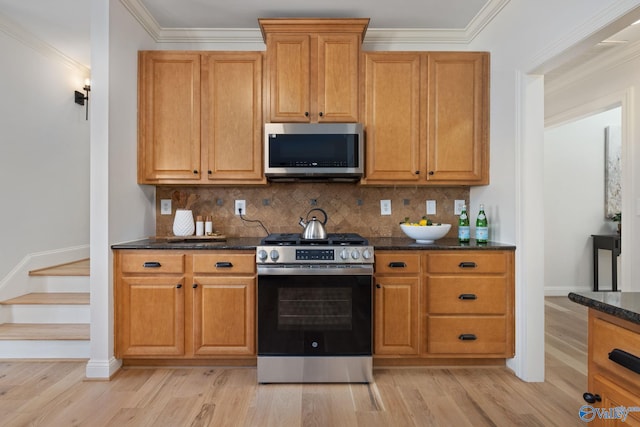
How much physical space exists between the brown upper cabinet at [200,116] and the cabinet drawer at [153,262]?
66cm

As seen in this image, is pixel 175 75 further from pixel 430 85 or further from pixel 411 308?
pixel 411 308

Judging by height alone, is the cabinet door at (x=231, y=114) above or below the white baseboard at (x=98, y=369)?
above

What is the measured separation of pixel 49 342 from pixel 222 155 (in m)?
1.91

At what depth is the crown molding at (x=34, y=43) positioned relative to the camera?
3211 millimetres

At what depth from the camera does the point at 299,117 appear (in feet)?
9.70

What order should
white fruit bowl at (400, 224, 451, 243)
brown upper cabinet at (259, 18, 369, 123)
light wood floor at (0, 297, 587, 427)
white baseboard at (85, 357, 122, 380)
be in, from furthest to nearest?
brown upper cabinet at (259, 18, 369, 123) → white fruit bowl at (400, 224, 451, 243) → white baseboard at (85, 357, 122, 380) → light wood floor at (0, 297, 587, 427)

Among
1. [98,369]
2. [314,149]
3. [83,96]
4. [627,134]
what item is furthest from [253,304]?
[627,134]

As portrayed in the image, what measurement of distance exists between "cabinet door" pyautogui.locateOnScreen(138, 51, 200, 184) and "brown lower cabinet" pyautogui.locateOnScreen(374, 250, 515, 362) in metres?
1.69

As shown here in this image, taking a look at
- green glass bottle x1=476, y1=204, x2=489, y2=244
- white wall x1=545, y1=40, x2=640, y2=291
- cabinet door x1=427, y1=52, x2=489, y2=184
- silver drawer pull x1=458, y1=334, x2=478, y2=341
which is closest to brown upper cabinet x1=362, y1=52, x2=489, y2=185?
cabinet door x1=427, y1=52, x2=489, y2=184

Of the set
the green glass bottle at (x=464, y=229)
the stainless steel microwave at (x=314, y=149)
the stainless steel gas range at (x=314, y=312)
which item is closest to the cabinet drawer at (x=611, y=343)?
the stainless steel gas range at (x=314, y=312)

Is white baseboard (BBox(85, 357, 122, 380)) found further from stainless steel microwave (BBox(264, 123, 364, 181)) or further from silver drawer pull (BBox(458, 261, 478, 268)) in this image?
silver drawer pull (BBox(458, 261, 478, 268))

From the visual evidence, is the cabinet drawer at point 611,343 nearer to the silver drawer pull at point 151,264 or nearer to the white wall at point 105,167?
the silver drawer pull at point 151,264

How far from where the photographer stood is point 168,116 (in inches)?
118

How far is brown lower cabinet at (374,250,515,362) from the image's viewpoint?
2.68 metres
